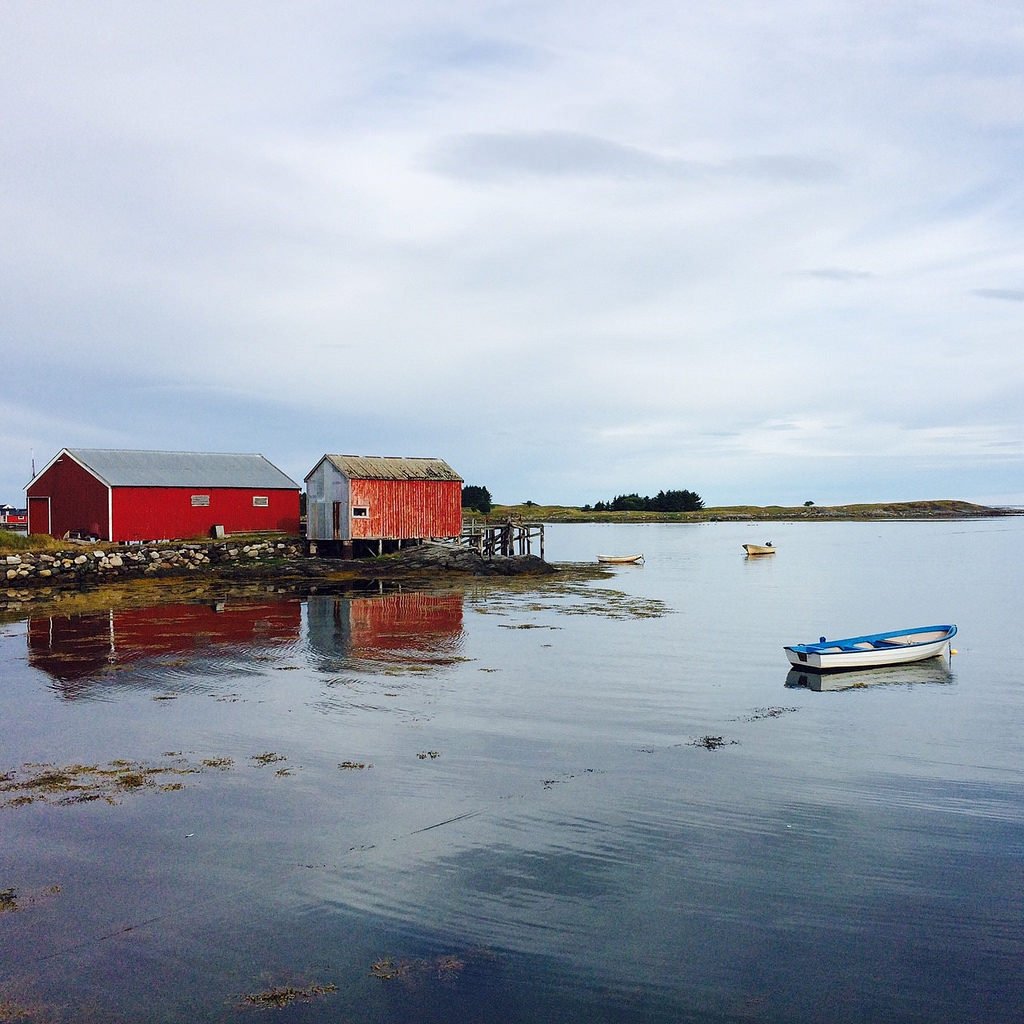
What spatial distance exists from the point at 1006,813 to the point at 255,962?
10165mm

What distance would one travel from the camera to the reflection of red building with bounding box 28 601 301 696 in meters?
25.3

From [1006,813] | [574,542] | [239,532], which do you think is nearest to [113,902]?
[1006,813]

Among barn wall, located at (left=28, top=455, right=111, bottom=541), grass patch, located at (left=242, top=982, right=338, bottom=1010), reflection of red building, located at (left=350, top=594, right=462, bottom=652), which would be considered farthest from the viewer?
barn wall, located at (left=28, top=455, right=111, bottom=541)

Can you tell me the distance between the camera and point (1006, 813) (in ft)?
42.3

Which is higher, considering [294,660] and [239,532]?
[239,532]

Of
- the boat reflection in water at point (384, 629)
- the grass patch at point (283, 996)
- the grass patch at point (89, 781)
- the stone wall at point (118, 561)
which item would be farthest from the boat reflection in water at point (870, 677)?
the stone wall at point (118, 561)

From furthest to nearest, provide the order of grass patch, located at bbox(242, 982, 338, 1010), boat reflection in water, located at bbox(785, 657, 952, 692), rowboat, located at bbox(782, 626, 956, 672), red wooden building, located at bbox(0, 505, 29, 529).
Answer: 1. red wooden building, located at bbox(0, 505, 29, 529)
2. rowboat, located at bbox(782, 626, 956, 672)
3. boat reflection in water, located at bbox(785, 657, 952, 692)
4. grass patch, located at bbox(242, 982, 338, 1010)

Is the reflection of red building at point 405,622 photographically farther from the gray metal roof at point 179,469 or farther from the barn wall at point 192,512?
the gray metal roof at point 179,469

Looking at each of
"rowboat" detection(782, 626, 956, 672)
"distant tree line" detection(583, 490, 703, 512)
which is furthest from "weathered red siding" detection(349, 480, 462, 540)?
"distant tree line" detection(583, 490, 703, 512)

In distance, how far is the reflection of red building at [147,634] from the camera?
25.3 metres

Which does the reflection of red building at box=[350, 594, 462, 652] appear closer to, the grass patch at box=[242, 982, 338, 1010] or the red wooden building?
the grass patch at box=[242, 982, 338, 1010]

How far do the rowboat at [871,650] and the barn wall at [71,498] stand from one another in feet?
148

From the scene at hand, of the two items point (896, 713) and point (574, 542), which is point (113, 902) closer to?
point (896, 713)

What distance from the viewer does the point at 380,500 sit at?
5816cm
